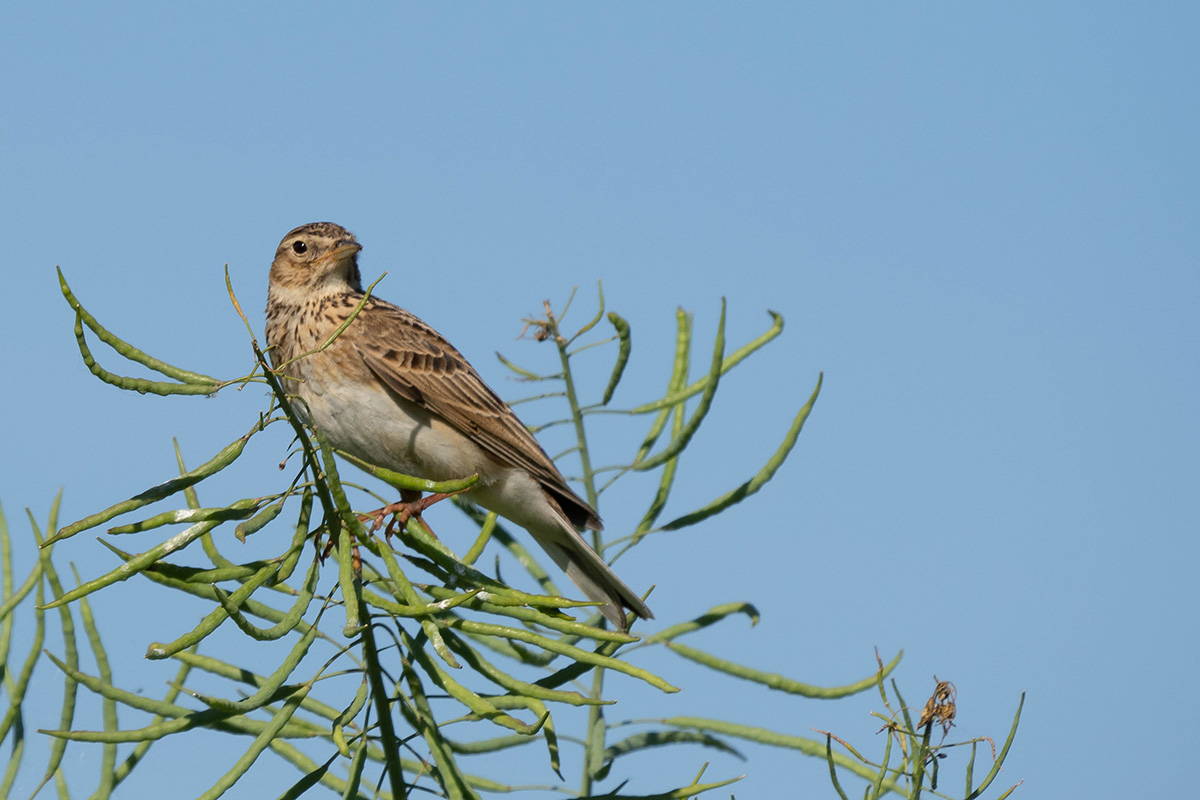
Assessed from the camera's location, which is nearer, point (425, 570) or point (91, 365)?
point (91, 365)

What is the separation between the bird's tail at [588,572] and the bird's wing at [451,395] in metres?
0.17

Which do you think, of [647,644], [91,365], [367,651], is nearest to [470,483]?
[367,651]

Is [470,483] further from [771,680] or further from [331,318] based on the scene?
[331,318]

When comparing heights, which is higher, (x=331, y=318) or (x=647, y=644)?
(x=331, y=318)

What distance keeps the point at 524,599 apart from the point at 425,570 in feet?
2.63

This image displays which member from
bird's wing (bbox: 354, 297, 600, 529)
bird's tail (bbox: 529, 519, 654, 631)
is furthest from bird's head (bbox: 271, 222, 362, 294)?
bird's tail (bbox: 529, 519, 654, 631)

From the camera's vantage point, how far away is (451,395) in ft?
22.5

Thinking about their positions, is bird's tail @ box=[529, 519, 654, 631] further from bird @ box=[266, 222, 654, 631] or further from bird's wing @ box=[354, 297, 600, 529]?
bird's wing @ box=[354, 297, 600, 529]

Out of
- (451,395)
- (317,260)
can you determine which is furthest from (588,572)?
(317,260)

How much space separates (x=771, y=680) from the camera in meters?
4.58

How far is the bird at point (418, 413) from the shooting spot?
21.1ft

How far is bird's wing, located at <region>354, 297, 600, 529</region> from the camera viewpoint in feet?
21.9

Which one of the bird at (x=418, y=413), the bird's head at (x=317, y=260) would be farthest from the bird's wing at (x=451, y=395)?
the bird's head at (x=317, y=260)

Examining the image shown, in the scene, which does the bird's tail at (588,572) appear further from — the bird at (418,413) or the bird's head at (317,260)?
the bird's head at (317,260)
